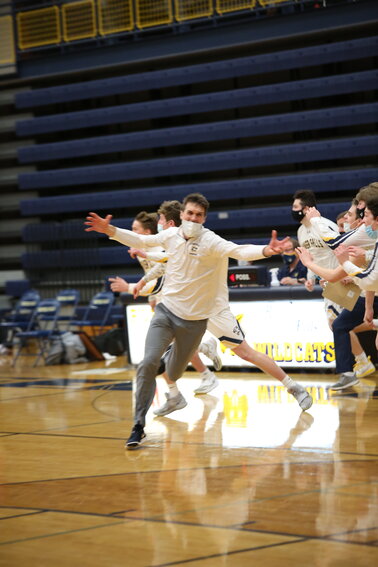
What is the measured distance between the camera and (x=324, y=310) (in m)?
8.68

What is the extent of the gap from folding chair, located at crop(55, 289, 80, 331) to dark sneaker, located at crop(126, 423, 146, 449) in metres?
8.49

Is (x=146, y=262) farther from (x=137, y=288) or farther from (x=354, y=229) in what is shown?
(x=354, y=229)

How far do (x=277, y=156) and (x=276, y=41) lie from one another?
231 centimetres

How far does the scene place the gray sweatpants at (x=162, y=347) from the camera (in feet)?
17.0

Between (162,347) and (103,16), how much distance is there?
12.3 m

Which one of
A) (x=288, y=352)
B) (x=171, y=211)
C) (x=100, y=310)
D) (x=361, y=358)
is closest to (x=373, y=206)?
(x=171, y=211)

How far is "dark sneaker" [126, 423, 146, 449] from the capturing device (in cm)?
513

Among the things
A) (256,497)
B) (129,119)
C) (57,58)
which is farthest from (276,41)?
(256,497)

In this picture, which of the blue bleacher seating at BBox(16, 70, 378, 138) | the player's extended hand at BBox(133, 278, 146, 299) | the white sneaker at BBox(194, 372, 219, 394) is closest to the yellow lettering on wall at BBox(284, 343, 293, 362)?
the white sneaker at BBox(194, 372, 219, 394)

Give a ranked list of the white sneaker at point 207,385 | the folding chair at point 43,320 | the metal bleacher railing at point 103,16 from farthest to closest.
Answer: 1. the metal bleacher railing at point 103,16
2. the folding chair at point 43,320
3. the white sneaker at point 207,385

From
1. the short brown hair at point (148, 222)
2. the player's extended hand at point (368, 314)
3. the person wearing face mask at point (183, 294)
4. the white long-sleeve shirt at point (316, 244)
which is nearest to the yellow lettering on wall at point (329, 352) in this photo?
the white long-sleeve shirt at point (316, 244)

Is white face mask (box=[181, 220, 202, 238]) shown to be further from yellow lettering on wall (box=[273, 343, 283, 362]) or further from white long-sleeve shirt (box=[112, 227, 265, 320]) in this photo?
yellow lettering on wall (box=[273, 343, 283, 362])

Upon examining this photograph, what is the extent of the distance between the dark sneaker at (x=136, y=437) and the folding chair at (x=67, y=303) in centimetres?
849

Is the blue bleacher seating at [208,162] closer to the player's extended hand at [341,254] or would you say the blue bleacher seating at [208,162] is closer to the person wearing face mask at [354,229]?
the person wearing face mask at [354,229]
